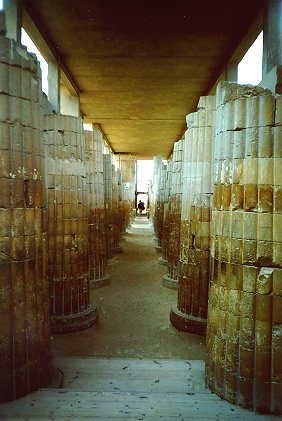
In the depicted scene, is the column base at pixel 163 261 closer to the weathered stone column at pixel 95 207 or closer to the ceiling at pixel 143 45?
the weathered stone column at pixel 95 207

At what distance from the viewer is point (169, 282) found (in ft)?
28.7

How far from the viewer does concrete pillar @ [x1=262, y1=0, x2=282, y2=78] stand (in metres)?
5.54

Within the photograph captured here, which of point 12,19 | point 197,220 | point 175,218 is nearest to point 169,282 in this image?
point 175,218

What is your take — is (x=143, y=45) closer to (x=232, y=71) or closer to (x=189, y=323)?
(x=232, y=71)

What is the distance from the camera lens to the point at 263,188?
3135 mm

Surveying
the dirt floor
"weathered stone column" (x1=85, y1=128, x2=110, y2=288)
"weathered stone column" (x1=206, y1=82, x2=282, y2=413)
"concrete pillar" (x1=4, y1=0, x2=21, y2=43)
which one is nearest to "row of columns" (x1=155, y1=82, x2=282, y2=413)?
"weathered stone column" (x1=206, y1=82, x2=282, y2=413)

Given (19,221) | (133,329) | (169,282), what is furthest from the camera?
(169,282)

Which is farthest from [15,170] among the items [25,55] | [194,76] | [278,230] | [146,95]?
[146,95]

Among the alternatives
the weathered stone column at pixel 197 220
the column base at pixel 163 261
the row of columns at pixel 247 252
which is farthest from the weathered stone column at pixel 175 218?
the row of columns at pixel 247 252

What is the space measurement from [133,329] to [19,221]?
3.52 m

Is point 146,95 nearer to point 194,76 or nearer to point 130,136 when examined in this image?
point 194,76

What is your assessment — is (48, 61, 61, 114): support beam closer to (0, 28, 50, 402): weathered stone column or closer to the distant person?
(0, 28, 50, 402): weathered stone column

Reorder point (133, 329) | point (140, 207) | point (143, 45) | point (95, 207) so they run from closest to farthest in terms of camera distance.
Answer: point (133, 329) → point (143, 45) → point (95, 207) → point (140, 207)

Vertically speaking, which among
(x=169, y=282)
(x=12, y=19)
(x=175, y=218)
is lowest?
(x=169, y=282)
